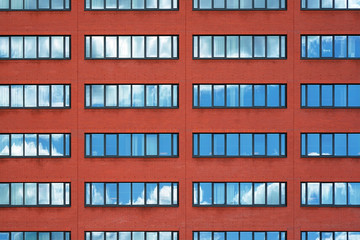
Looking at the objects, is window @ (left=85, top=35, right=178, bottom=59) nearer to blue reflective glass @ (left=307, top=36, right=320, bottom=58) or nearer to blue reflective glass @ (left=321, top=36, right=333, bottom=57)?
blue reflective glass @ (left=307, top=36, right=320, bottom=58)

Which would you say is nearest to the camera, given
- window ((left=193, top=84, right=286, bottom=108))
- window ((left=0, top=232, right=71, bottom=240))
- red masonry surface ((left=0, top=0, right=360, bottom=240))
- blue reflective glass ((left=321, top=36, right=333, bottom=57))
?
red masonry surface ((left=0, top=0, right=360, bottom=240))

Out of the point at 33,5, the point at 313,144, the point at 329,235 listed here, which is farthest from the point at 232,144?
the point at 33,5

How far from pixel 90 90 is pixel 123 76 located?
7.52ft

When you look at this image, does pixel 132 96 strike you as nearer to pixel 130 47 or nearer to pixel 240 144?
pixel 130 47

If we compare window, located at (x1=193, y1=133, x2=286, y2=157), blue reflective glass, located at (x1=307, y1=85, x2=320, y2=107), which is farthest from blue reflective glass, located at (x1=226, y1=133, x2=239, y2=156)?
blue reflective glass, located at (x1=307, y1=85, x2=320, y2=107)

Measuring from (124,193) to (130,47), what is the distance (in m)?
9.28

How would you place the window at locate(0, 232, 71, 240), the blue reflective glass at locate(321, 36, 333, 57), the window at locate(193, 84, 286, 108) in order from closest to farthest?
the window at locate(0, 232, 71, 240) < the window at locate(193, 84, 286, 108) < the blue reflective glass at locate(321, 36, 333, 57)

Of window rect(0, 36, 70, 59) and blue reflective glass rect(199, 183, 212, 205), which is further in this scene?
window rect(0, 36, 70, 59)

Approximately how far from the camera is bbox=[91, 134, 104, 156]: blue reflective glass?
76.8 ft

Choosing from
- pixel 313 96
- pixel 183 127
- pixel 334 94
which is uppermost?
pixel 334 94

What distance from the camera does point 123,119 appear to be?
23.2 metres

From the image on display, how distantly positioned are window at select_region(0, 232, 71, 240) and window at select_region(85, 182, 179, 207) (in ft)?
8.20

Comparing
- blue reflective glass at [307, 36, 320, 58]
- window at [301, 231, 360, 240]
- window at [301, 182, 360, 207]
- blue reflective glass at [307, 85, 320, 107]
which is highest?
blue reflective glass at [307, 36, 320, 58]

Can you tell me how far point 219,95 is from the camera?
23484 mm
